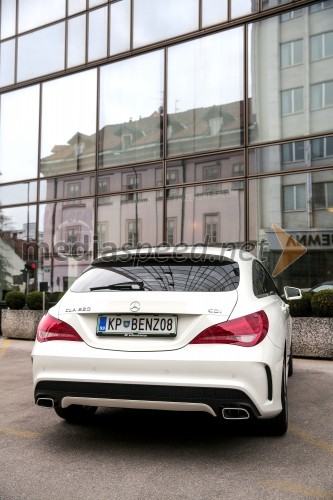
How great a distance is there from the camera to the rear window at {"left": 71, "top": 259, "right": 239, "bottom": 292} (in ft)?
13.2

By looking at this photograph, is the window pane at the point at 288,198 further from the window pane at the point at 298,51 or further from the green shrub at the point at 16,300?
the green shrub at the point at 16,300

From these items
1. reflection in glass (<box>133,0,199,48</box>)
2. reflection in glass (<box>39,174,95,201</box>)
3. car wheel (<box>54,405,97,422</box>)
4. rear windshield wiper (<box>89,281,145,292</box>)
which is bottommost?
car wheel (<box>54,405,97,422</box>)

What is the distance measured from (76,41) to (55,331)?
14219 millimetres

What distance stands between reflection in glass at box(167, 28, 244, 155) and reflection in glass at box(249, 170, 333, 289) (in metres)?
1.63

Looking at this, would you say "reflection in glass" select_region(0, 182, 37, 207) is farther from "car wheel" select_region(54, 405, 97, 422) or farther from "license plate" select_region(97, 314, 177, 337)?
"license plate" select_region(97, 314, 177, 337)

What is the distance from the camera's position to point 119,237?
584 inches

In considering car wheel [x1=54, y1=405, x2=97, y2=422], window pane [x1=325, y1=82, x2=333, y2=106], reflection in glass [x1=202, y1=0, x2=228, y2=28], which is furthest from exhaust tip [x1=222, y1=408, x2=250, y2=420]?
reflection in glass [x1=202, y1=0, x2=228, y2=28]

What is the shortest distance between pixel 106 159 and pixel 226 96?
3.92 m

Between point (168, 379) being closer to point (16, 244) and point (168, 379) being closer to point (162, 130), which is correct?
point (162, 130)

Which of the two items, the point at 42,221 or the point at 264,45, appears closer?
the point at 264,45

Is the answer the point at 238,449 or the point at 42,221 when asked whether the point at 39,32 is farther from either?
the point at 238,449

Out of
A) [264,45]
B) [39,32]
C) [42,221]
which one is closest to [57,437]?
[264,45]

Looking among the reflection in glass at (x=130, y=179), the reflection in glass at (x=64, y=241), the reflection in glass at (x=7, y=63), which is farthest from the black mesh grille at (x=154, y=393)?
the reflection in glass at (x=7, y=63)

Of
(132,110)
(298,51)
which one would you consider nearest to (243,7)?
(298,51)
